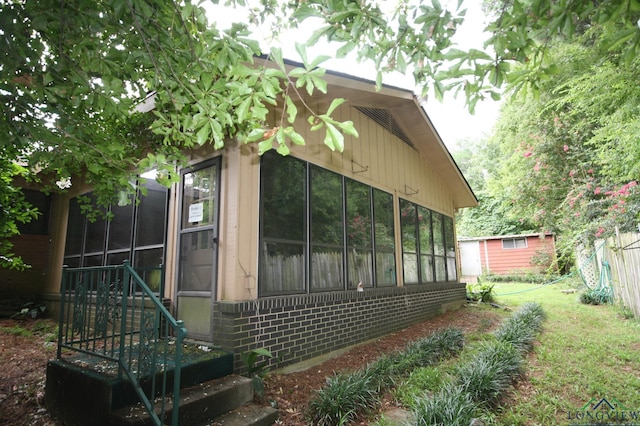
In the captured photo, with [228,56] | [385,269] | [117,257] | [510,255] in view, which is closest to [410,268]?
[385,269]

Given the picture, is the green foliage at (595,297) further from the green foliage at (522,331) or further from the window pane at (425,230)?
the window pane at (425,230)

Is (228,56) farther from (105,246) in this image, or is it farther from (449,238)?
(449,238)

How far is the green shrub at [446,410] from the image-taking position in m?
2.75

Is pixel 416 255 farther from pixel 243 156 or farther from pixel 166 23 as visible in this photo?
pixel 166 23

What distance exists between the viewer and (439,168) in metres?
9.46

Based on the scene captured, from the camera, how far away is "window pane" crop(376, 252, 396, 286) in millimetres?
6398

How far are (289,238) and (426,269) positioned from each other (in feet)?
15.8

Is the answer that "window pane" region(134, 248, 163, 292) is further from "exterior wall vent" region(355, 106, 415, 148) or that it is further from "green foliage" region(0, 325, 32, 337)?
"exterior wall vent" region(355, 106, 415, 148)

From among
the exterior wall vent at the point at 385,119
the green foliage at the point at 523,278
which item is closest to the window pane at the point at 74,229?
the exterior wall vent at the point at 385,119

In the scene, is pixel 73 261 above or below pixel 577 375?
above

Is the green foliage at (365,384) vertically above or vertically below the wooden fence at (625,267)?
below

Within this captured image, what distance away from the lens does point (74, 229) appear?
7.17 meters

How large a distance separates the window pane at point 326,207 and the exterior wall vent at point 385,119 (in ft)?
5.88

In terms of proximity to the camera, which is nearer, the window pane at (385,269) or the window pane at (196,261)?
the window pane at (196,261)
